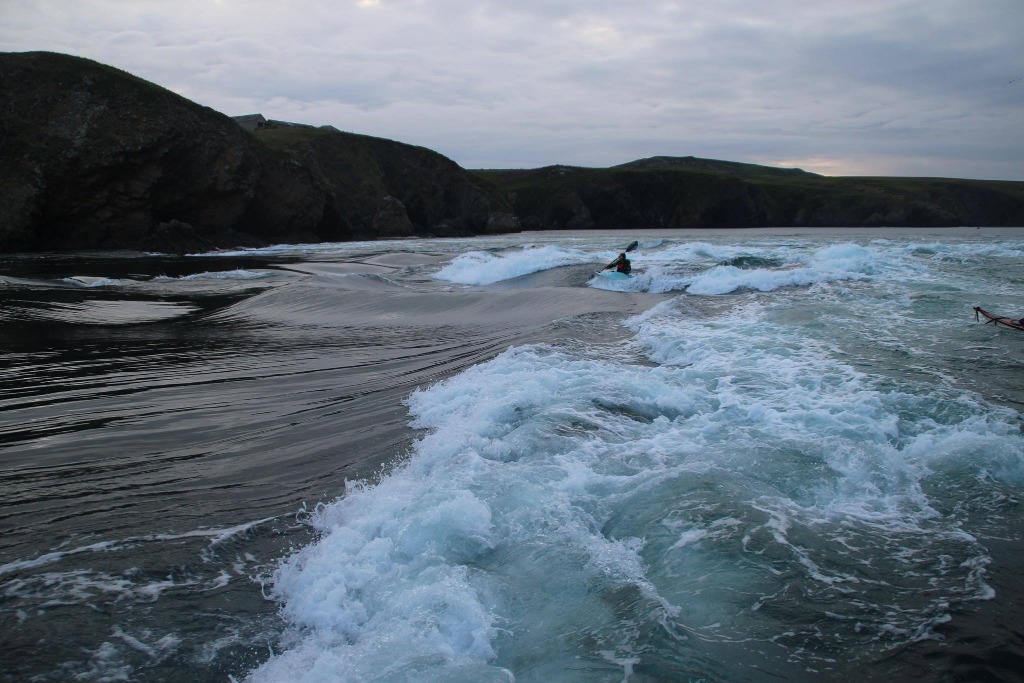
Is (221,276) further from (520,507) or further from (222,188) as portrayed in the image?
(222,188)

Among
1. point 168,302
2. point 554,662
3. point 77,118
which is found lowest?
point 554,662

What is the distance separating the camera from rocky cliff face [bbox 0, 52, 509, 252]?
34438mm

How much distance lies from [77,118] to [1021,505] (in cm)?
4608

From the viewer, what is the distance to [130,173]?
3738 centimetres

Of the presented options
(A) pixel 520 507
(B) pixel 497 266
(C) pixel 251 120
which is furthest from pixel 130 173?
(C) pixel 251 120

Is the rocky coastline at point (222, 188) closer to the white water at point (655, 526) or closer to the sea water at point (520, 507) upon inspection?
the sea water at point (520, 507)

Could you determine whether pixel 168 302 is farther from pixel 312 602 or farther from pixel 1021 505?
pixel 1021 505

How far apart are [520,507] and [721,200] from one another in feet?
274

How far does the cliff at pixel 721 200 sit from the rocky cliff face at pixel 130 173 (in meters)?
40.0

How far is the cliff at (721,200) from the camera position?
76.1m

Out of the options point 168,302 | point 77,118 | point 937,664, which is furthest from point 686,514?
point 77,118

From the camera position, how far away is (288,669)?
3090 millimetres

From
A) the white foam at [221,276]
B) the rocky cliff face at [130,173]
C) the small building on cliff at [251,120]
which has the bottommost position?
the white foam at [221,276]

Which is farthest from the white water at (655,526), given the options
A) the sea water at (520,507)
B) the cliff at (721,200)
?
the cliff at (721,200)
